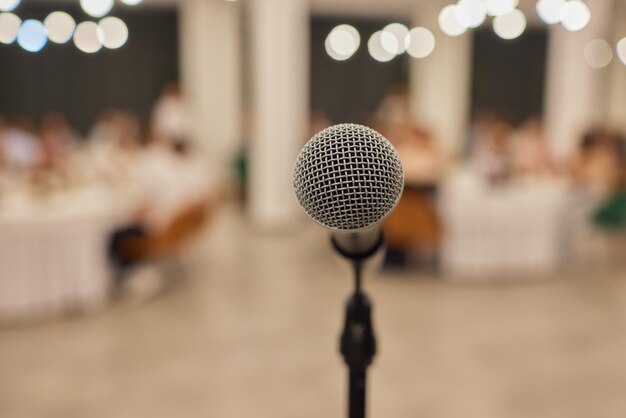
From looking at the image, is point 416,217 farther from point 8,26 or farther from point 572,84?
point 8,26

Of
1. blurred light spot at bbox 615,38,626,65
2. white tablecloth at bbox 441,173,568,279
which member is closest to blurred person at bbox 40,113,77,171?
white tablecloth at bbox 441,173,568,279

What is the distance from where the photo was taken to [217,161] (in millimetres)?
10195

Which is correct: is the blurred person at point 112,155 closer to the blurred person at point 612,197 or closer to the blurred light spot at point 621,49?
the blurred person at point 612,197

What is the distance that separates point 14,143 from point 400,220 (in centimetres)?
479

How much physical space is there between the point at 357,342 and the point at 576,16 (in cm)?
756

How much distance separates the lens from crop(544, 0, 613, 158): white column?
8.27 m

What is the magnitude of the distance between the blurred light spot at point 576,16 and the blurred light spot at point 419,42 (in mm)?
3705

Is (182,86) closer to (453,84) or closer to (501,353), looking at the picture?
(453,84)

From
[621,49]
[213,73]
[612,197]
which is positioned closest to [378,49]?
[213,73]

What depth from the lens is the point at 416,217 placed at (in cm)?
565

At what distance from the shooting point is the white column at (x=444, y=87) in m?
11.7

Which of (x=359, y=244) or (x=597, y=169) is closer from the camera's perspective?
(x=359, y=244)

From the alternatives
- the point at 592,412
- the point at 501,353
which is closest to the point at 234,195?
the point at 501,353

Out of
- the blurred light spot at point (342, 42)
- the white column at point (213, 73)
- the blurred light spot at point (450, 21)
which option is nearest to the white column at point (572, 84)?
the blurred light spot at point (450, 21)
